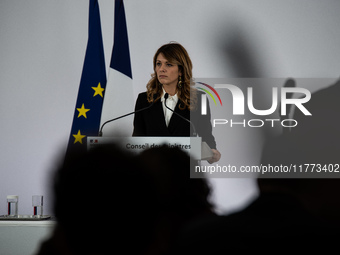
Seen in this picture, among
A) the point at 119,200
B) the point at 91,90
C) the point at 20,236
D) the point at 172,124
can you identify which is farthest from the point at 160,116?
the point at 119,200

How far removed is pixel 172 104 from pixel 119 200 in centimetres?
215

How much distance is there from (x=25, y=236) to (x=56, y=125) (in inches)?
95.6

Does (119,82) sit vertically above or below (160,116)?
above

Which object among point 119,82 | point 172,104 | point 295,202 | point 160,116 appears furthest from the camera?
point 119,82

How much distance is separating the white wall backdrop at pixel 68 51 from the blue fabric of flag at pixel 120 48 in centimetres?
79

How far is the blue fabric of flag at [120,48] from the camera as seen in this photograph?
11.8 feet

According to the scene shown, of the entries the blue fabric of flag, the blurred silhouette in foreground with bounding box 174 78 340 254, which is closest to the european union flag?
the blue fabric of flag

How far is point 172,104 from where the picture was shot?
8.63 ft

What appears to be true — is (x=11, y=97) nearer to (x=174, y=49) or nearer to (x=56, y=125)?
(x=56, y=125)

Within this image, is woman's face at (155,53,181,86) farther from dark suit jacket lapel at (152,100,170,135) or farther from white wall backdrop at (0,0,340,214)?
white wall backdrop at (0,0,340,214)

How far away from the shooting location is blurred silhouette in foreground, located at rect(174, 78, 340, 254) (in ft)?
1.12

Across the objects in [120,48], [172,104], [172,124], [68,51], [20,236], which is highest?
[68,51]

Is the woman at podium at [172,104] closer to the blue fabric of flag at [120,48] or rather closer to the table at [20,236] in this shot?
the table at [20,236]

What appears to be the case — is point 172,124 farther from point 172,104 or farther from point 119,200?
point 119,200
